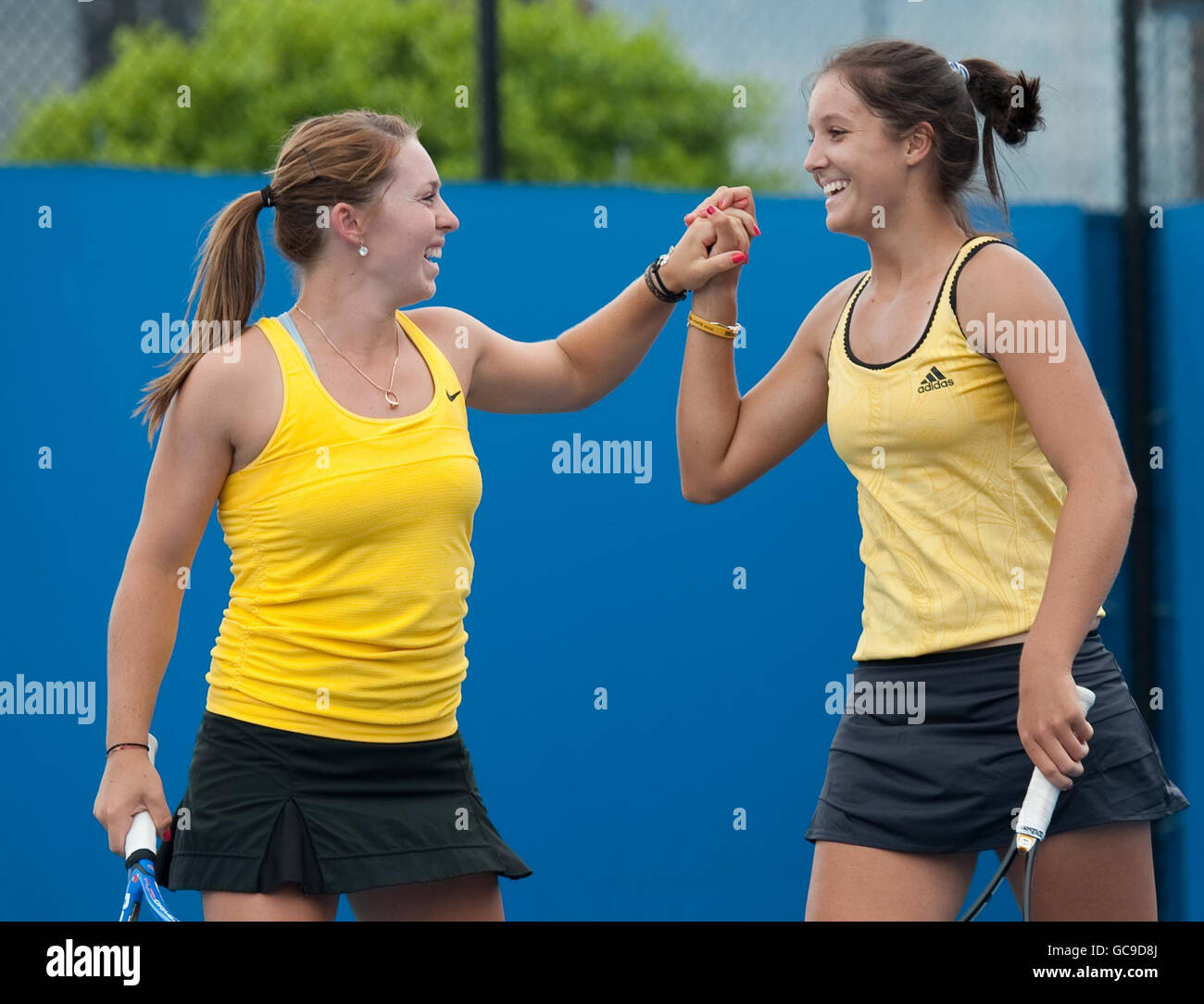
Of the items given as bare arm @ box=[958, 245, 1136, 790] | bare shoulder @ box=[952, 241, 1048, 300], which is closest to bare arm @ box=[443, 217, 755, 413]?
bare shoulder @ box=[952, 241, 1048, 300]

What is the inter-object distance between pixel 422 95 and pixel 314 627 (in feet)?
27.6

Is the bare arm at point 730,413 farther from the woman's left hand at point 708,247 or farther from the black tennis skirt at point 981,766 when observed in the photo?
the black tennis skirt at point 981,766

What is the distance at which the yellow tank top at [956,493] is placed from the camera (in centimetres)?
235

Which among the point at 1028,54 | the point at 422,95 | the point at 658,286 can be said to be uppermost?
the point at 422,95

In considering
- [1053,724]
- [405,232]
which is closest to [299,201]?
[405,232]

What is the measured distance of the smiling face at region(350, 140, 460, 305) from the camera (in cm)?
251

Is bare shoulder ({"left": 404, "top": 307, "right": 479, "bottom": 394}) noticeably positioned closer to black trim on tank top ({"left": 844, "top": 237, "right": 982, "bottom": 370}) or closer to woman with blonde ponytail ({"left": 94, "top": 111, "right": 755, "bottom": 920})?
woman with blonde ponytail ({"left": 94, "top": 111, "right": 755, "bottom": 920})

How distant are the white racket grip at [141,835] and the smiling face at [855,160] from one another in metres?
1.44

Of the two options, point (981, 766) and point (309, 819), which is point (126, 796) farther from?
point (981, 766)

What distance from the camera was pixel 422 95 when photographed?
1022cm

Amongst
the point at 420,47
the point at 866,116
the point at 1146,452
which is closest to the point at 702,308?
the point at 866,116

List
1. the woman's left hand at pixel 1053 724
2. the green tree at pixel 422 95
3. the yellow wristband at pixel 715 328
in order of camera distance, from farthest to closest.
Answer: the green tree at pixel 422 95
the yellow wristband at pixel 715 328
the woman's left hand at pixel 1053 724

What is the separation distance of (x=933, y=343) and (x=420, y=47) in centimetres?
846

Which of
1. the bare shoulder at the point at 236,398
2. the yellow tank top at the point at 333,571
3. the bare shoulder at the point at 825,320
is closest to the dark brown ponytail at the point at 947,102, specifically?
the bare shoulder at the point at 825,320
